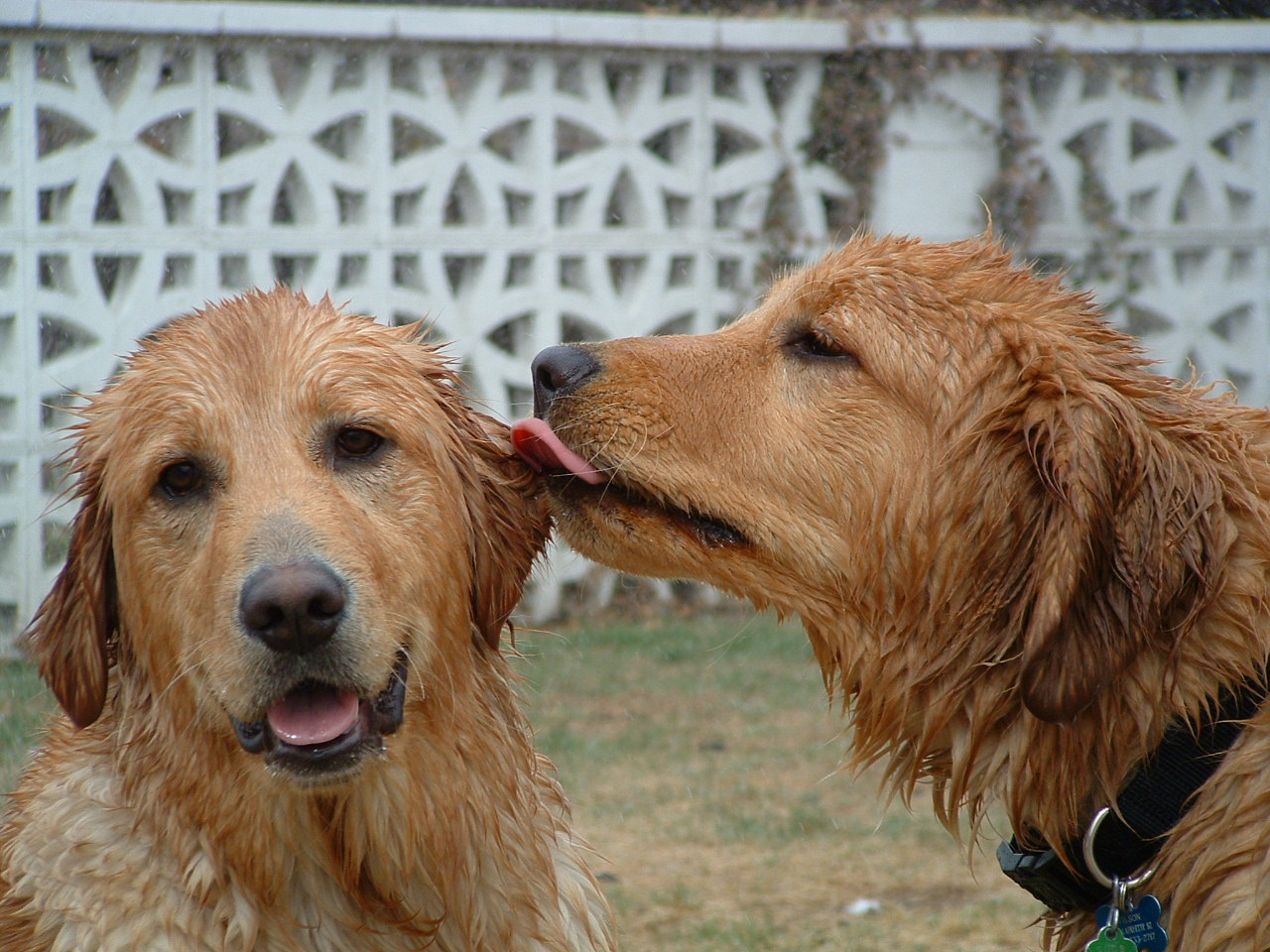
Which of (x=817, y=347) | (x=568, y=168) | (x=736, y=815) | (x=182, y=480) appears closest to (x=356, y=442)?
(x=182, y=480)

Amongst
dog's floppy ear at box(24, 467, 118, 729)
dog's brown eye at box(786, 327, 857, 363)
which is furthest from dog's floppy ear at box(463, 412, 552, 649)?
dog's floppy ear at box(24, 467, 118, 729)

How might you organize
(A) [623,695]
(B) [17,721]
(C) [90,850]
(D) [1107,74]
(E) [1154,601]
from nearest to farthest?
(E) [1154,601], (C) [90,850], (B) [17,721], (A) [623,695], (D) [1107,74]

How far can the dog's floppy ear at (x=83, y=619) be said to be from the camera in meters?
3.19

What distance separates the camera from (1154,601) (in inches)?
108

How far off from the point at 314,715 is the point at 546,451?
34.1 inches

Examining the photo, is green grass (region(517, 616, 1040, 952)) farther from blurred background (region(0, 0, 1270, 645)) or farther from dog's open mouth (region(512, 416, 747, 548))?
blurred background (region(0, 0, 1270, 645))

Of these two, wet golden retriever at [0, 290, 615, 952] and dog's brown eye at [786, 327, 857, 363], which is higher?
dog's brown eye at [786, 327, 857, 363]

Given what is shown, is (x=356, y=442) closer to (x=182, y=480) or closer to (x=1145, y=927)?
(x=182, y=480)

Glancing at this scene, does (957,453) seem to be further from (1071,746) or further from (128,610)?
(128,610)

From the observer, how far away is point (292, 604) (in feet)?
9.29

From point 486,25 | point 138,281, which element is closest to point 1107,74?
point 486,25

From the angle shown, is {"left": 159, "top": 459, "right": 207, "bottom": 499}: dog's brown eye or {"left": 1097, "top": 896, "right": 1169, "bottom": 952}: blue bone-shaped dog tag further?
{"left": 159, "top": 459, "right": 207, "bottom": 499}: dog's brown eye

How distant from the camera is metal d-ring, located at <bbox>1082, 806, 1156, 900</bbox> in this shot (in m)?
2.81

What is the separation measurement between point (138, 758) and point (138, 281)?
5.96 m
